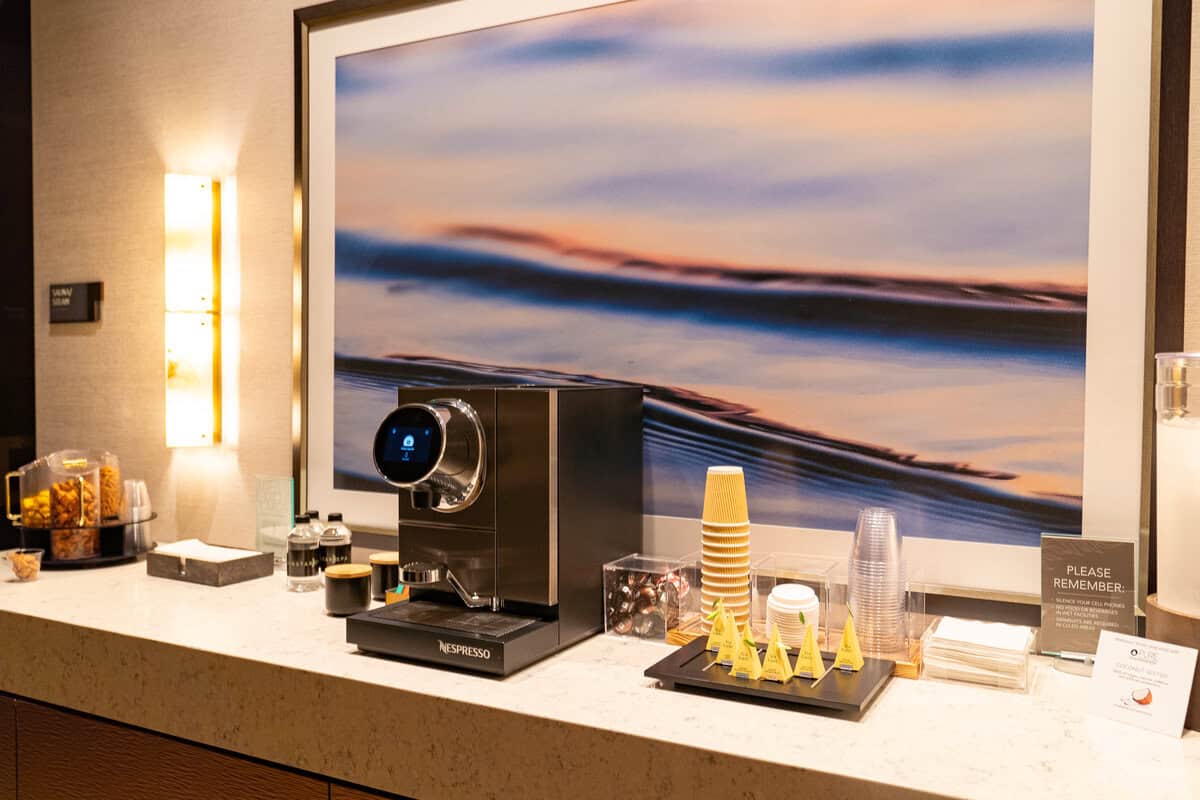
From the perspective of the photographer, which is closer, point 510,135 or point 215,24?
point 510,135

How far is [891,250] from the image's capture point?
1.45 metres

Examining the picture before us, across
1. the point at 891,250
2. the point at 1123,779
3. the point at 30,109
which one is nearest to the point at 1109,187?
the point at 891,250

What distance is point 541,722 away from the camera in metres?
1.11

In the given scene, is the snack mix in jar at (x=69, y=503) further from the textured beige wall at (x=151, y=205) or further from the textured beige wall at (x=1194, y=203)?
the textured beige wall at (x=1194, y=203)

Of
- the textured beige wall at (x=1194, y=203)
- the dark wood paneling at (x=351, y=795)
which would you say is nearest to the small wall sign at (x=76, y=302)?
the dark wood paneling at (x=351, y=795)

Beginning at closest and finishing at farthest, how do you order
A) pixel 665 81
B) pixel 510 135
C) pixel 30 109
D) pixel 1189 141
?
pixel 1189 141, pixel 665 81, pixel 510 135, pixel 30 109

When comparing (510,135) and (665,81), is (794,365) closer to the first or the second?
(665,81)

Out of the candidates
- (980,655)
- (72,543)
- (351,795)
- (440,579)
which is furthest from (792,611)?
(72,543)

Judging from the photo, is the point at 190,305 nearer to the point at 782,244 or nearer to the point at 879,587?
the point at 782,244

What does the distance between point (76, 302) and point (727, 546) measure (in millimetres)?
1960

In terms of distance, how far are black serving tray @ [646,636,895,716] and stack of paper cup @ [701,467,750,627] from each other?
143mm

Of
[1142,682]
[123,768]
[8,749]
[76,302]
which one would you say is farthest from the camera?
[76,302]

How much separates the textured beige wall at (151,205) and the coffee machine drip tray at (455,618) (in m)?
0.81

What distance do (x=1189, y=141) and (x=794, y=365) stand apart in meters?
0.64
